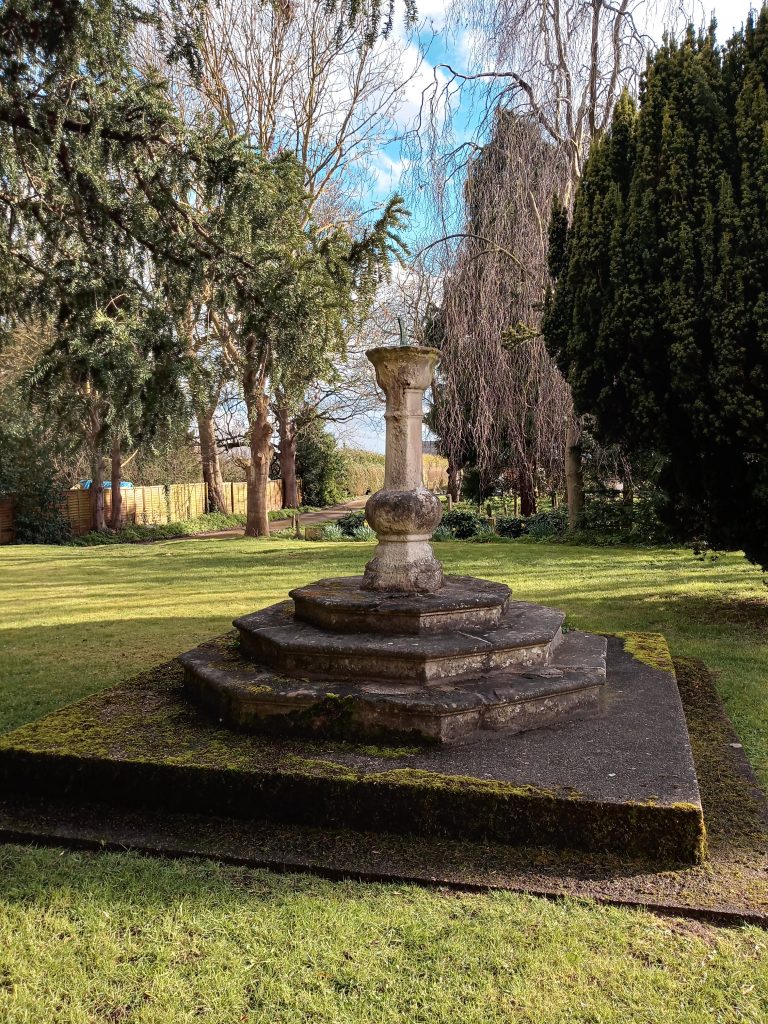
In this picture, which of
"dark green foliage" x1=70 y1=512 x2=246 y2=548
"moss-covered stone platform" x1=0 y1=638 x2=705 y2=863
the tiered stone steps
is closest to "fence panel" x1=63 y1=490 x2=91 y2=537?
"dark green foliage" x1=70 y1=512 x2=246 y2=548

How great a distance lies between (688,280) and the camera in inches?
231

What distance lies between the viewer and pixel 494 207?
11.3m

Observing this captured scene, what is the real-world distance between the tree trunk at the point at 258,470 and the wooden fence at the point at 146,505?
2.49 metres

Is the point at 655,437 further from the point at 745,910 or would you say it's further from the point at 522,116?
the point at 522,116

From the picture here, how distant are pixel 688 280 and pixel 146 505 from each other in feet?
71.9

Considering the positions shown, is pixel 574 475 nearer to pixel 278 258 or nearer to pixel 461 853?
pixel 278 258

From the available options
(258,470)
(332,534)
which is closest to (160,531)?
(258,470)

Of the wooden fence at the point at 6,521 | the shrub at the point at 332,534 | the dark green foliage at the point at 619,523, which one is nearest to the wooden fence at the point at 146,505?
the wooden fence at the point at 6,521

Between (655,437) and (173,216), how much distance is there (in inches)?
177

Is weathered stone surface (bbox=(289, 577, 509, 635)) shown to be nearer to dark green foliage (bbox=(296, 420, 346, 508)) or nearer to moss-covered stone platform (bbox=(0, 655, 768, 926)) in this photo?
moss-covered stone platform (bbox=(0, 655, 768, 926))

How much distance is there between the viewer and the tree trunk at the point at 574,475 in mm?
14453

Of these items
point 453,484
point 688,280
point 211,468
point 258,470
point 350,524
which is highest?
point 688,280

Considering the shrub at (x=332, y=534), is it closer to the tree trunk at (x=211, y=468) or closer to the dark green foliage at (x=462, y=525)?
the dark green foliage at (x=462, y=525)

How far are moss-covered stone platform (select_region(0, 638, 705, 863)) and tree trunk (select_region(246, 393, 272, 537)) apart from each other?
16677 mm
